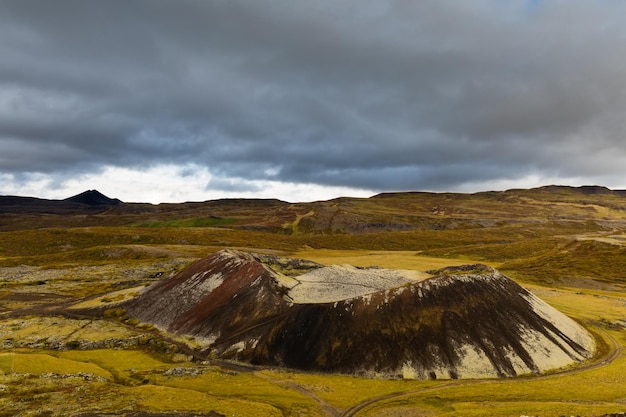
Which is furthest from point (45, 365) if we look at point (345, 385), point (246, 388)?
point (345, 385)

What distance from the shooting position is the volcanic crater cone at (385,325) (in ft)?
159

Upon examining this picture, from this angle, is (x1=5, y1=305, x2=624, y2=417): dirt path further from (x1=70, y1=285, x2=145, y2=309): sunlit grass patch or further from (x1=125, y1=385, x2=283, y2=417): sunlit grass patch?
(x1=70, y1=285, x2=145, y2=309): sunlit grass patch

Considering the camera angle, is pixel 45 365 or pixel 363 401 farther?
pixel 45 365

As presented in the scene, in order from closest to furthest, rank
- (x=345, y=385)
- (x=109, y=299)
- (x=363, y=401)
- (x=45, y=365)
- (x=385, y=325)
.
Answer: (x=363, y=401) < (x=345, y=385) < (x=45, y=365) < (x=385, y=325) < (x=109, y=299)

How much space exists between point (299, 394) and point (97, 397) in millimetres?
20197

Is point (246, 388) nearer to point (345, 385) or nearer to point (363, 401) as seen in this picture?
point (345, 385)

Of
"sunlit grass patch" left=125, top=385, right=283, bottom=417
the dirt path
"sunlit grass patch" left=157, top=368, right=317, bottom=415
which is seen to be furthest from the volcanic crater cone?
"sunlit grass patch" left=125, top=385, right=283, bottom=417

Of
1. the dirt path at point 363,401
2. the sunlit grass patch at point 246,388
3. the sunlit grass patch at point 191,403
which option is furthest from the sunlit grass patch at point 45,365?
the dirt path at point 363,401

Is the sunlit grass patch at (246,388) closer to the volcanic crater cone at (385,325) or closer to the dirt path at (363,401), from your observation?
the dirt path at (363,401)

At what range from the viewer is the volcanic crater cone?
48.5 meters

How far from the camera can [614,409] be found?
35.8 meters

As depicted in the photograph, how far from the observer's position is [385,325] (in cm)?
5209

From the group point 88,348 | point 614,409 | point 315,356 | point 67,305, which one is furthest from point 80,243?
point 614,409

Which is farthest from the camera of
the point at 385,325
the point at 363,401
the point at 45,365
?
the point at 385,325
